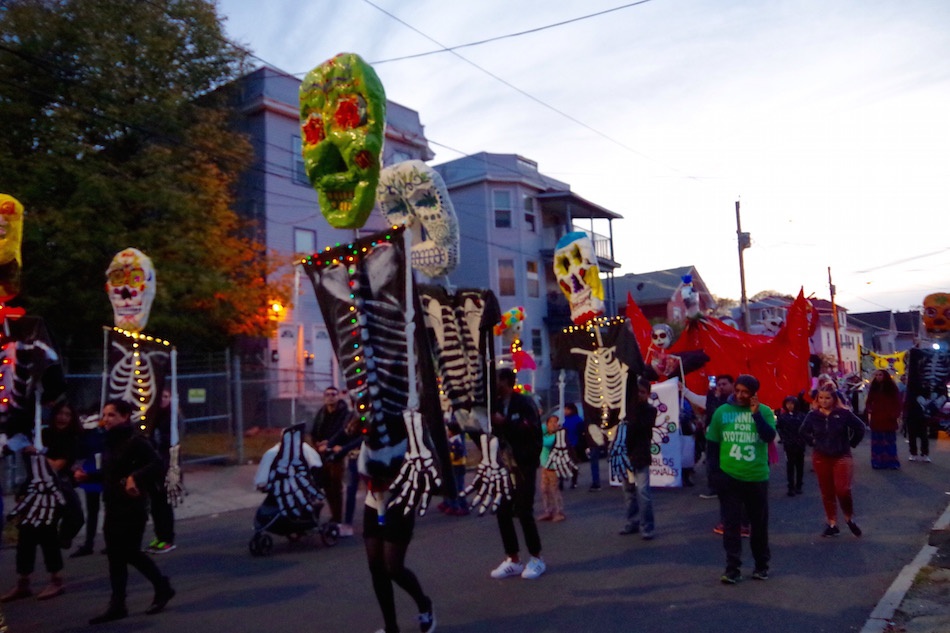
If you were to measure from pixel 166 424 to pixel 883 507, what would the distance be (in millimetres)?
9037

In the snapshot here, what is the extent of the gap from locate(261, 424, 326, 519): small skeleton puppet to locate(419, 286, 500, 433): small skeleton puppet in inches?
116

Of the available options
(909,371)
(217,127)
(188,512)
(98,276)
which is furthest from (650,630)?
(217,127)

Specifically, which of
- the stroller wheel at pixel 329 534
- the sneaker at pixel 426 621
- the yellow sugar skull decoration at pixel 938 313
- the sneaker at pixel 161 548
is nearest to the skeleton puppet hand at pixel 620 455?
the stroller wheel at pixel 329 534

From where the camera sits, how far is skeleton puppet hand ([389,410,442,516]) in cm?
498

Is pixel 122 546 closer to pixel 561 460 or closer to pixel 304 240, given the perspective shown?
pixel 561 460

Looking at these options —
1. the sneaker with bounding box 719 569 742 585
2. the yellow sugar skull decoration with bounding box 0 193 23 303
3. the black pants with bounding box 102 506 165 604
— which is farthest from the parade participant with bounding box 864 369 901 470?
the yellow sugar skull decoration with bounding box 0 193 23 303

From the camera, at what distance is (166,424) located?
386 inches

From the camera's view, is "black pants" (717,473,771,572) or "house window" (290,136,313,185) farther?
"house window" (290,136,313,185)

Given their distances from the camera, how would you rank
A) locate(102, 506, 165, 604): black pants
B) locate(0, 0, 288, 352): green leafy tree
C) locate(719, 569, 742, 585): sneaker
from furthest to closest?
locate(0, 0, 288, 352): green leafy tree
locate(719, 569, 742, 585): sneaker
locate(102, 506, 165, 604): black pants

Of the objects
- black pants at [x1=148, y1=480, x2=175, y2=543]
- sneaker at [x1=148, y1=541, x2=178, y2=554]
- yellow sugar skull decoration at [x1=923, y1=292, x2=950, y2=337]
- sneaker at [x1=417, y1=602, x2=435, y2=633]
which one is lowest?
sneaker at [x1=148, y1=541, x2=178, y2=554]

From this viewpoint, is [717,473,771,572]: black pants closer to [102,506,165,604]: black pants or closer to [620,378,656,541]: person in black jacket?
[620,378,656,541]: person in black jacket

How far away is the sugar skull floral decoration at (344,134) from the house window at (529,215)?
86.6ft

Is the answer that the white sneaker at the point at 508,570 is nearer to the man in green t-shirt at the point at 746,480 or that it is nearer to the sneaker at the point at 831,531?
the man in green t-shirt at the point at 746,480

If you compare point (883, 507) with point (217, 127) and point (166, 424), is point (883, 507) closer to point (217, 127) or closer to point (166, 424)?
point (166, 424)
